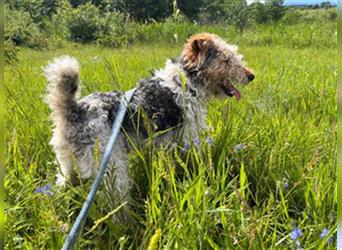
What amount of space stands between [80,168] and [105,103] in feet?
1.80

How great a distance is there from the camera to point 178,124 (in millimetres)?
3338

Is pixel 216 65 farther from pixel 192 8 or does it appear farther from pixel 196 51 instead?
pixel 192 8

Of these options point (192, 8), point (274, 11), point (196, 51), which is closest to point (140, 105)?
point (196, 51)

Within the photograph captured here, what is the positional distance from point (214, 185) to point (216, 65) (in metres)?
1.95

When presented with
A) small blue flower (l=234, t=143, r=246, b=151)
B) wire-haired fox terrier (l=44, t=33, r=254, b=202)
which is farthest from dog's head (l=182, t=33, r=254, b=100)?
small blue flower (l=234, t=143, r=246, b=151)

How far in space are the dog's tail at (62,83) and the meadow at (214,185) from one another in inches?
13.9

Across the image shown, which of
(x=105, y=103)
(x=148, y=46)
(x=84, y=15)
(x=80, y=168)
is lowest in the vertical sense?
(x=84, y=15)

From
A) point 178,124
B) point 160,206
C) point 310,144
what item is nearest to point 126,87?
point 178,124

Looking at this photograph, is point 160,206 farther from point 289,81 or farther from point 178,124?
point 289,81

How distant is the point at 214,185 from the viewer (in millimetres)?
2316

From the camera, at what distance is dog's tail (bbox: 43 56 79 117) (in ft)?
8.76

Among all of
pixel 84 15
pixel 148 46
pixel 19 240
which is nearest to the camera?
pixel 19 240

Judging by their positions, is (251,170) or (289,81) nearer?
(251,170)

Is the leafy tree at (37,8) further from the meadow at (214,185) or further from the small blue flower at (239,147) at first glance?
the small blue flower at (239,147)
